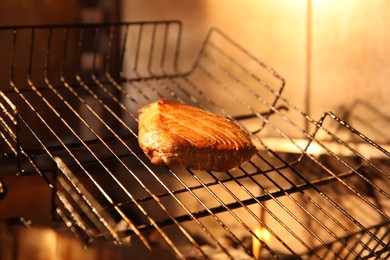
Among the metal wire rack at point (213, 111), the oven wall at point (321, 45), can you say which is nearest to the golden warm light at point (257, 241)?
the metal wire rack at point (213, 111)

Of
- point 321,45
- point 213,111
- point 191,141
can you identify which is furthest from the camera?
point 213,111

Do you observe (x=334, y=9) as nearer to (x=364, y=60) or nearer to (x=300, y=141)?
(x=364, y=60)

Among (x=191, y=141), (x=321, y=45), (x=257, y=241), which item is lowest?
(x=257, y=241)

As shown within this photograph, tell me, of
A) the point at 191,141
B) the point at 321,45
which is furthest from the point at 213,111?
the point at 191,141

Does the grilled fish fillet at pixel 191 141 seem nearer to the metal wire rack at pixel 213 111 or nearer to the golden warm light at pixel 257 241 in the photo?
the metal wire rack at pixel 213 111

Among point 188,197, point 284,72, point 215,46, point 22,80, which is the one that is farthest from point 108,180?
point 284,72

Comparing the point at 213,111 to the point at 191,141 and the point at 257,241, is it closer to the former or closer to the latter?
the point at 257,241

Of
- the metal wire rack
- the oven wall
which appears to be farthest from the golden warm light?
the oven wall
